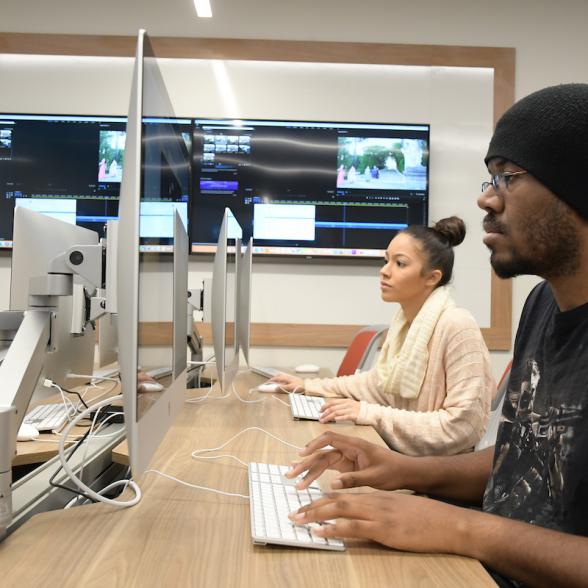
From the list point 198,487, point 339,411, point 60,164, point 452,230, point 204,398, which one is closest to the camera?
point 198,487

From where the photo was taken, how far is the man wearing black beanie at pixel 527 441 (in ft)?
2.63

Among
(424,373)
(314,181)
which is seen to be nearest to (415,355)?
(424,373)

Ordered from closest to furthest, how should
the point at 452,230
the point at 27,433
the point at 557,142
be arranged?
the point at 557,142, the point at 27,433, the point at 452,230

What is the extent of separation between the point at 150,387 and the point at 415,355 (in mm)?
1208

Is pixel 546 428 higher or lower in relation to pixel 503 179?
lower

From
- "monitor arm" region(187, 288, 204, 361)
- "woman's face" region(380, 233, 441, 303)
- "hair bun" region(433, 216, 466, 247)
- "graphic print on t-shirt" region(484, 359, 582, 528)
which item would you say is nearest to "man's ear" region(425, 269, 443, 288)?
"woman's face" region(380, 233, 441, 303)

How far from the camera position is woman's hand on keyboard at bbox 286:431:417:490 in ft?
3.42

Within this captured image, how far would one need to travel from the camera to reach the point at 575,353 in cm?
98

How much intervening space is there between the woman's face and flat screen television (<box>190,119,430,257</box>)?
1.55m

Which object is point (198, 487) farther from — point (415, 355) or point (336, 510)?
point (415, 355)

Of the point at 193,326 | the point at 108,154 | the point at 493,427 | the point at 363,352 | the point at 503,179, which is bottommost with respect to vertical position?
the point at 493,427

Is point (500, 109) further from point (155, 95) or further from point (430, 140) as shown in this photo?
point (155, 95)

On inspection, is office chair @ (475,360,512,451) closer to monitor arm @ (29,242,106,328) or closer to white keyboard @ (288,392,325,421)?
white keyboard @ (288,392,325,421)

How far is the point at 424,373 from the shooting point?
1.95 m
